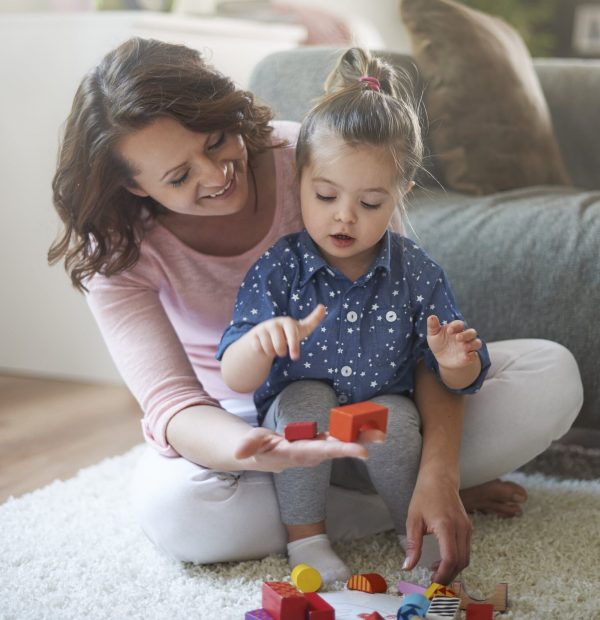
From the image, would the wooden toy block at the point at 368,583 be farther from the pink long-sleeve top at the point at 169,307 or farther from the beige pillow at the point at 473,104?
the beige pillow at the point at 473,104

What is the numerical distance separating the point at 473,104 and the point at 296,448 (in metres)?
1.00

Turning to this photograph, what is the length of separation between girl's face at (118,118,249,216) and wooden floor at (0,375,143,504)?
66cm

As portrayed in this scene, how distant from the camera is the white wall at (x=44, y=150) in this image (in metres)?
2.10

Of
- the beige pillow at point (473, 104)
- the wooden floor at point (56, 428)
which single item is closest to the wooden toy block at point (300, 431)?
the wooden floor at point (56, 428)

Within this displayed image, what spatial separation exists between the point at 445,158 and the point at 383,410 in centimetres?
90

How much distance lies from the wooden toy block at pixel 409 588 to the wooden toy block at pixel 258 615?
18 centimetres

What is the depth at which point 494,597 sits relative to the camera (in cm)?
103

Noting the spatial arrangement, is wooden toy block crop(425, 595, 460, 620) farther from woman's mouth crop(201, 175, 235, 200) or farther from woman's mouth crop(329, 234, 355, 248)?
woman's mouth crop(201, 175, 235, 200)

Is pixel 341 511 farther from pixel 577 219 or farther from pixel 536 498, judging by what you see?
pixel 577 219

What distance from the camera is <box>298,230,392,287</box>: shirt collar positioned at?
3.67 feet

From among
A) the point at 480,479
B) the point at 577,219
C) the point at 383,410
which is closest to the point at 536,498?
the point at 480,479

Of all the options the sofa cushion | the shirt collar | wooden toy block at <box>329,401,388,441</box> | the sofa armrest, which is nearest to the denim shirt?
the shirt collar

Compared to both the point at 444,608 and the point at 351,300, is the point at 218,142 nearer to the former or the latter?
the point at 351,300

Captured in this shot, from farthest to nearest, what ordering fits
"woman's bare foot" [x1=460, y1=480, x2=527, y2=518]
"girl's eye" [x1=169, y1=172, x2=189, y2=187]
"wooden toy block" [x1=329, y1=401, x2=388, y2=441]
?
"woman's bare foot" [x1=460, y1=480, x2=527, y2=518] → "girl's eye" [x1=169, y1=172, x2=189, y2=187] → "wooden toy block" [x1=329, y1=401, x2=388, y2=441]
